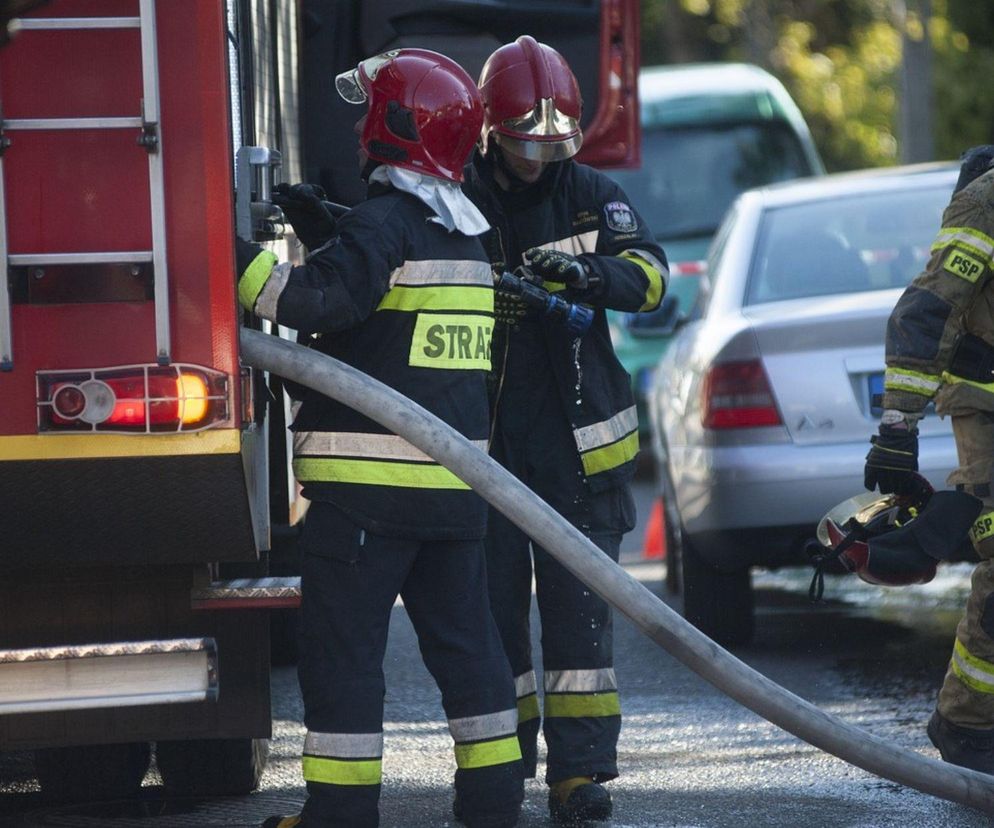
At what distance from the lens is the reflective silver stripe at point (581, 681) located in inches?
192

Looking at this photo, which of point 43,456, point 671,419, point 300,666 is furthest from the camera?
point 671,419

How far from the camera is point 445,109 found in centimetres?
438

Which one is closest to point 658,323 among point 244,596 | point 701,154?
point 244,596

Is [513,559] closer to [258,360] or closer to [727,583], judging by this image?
[258,360]

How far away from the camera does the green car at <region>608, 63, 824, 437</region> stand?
13742 millimetres

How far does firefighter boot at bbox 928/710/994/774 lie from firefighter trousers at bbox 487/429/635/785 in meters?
0.86

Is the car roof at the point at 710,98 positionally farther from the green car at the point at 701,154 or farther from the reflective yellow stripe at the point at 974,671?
the reflective yellow stripe at the point at 974,671

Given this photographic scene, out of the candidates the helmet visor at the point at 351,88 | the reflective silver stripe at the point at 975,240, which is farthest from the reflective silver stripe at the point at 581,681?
the helmet visor at the point at 351,88

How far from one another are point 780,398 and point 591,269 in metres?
1.78

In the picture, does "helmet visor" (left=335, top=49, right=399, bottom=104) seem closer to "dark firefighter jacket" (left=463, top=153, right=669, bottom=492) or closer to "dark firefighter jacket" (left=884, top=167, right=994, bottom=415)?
"dark firefighter jacket" (left=463, top=153, right=669, bottom=492)

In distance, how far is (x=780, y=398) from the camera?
646 centimetres

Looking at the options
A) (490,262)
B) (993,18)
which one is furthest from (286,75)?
(993,18)

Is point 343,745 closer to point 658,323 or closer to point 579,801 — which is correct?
point 579,801

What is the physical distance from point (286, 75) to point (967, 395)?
2.27 m
